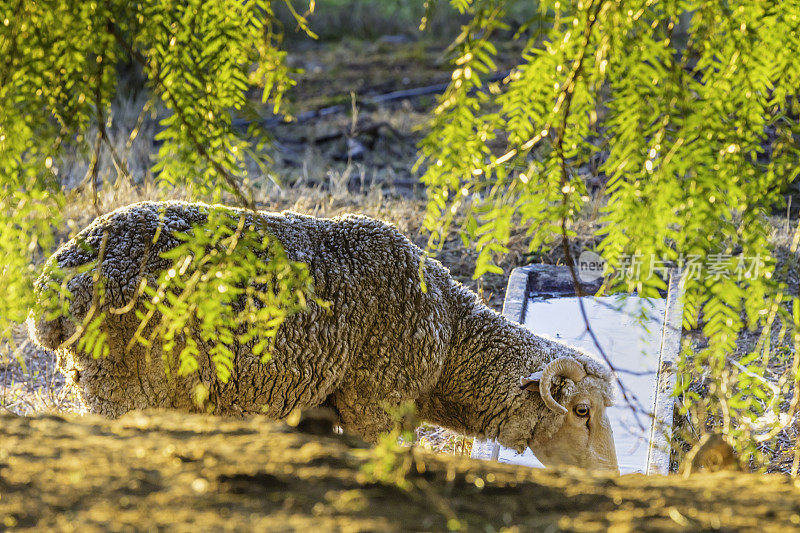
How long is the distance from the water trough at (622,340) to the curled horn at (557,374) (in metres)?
0.18

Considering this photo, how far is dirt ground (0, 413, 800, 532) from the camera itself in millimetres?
1560

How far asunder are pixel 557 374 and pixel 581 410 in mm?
225

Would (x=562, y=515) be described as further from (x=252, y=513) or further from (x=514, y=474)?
(x=252, y=513)

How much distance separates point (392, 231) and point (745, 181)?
226 centimetres

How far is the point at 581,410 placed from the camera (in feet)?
14.0

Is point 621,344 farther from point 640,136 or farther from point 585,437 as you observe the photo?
point 640,136

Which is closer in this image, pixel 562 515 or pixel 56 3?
pixel 562 515

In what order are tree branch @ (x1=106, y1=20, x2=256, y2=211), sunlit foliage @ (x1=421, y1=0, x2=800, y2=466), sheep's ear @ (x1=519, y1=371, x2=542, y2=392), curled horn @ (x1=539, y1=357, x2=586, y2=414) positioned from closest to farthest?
sunlit foliage @ (x1=421, y1=0, x2=800, y2=466) < tree branch @ (x1=106, y1=20, x2=256, y2=211) < curled horn @ (x1=539, y1=357, x2=586, y2=414) < sheep's ear @ (x1=519, y1=371, x2=542, y2=392)

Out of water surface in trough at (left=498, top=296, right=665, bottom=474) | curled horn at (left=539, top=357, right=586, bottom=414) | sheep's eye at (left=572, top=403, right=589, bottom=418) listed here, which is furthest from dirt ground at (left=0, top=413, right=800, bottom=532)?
water surface in trough at (left=498, top=296, right=665, bottom=474)

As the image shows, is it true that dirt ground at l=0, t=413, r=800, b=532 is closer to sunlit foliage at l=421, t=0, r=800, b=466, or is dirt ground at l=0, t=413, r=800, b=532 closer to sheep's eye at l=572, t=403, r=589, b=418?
sunlit foliage at l=421, t=0, r=800, b=466

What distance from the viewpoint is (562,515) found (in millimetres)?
1687

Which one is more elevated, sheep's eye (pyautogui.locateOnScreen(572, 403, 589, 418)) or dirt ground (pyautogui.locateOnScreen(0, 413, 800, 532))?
dirt ground (pyautogui.locateOnScreen(0, 413, 800, 532))

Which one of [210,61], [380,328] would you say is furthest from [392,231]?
[210,61]

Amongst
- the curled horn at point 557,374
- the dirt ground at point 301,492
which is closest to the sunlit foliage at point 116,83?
the dirt ground at point 301,492
